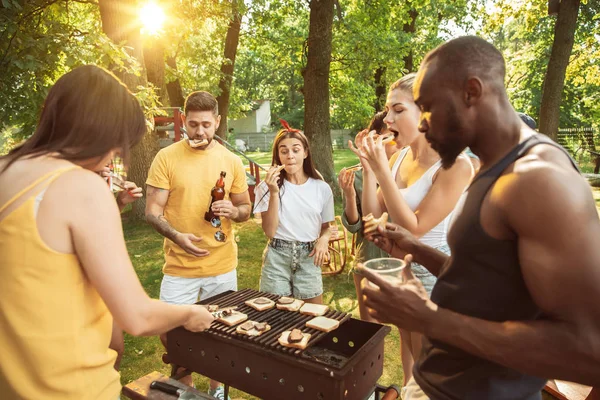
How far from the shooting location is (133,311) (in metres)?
1.56

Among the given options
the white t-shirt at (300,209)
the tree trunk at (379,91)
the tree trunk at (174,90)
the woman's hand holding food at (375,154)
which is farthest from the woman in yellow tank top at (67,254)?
the tree trunk at (379,91)

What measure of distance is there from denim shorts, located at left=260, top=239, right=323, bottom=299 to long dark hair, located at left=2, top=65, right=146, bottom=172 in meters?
2.34

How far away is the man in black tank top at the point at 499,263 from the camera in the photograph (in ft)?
3.71

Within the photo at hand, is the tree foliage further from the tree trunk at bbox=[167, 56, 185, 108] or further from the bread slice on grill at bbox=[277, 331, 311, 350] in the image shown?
the bread slice on grill at bbox=[277, 331, 311, 350]

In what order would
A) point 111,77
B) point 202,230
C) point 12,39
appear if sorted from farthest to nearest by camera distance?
point 12,39, point 202,230, point 111,77

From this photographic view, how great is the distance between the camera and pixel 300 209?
394cm

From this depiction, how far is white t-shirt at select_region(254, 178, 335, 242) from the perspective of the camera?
389 centimetres

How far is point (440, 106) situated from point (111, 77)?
140 centimetres

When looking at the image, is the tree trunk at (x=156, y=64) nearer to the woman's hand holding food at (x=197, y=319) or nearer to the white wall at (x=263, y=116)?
the woman's hand holding food at (x=197, y=319)

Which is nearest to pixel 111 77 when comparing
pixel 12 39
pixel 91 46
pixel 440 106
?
pixel 440 106

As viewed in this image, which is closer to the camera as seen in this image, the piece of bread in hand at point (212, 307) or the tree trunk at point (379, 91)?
the piece of bread in hand at point (212, 307)

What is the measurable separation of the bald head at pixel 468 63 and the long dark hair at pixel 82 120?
1.29 m

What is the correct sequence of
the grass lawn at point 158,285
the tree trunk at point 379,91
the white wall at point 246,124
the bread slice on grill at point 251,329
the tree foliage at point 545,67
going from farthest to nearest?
the white wall at point 246,124
the tree trunk at point 379,91
the tree foliage at point 545,67
the grass lawn at point 158,285
the bread slice on grill at point 251,329

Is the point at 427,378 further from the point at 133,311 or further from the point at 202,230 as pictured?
the point at 202,230
